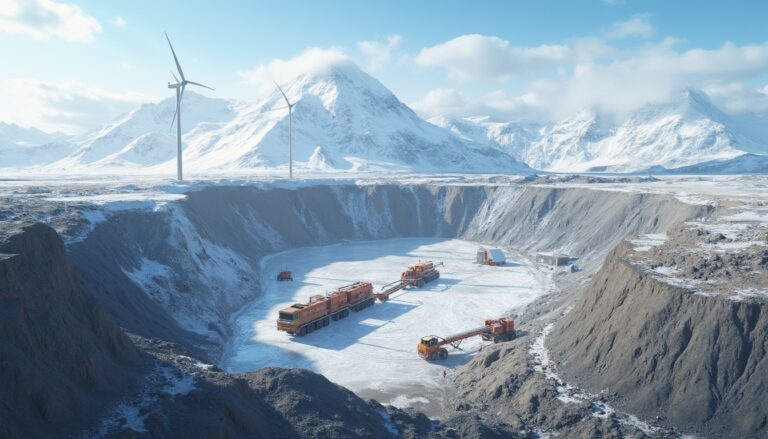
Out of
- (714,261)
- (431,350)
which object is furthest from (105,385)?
(714,261)

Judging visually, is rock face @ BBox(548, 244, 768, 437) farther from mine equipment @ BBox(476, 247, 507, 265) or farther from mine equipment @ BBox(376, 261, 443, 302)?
mine equipment @ BBox(476, 247, 507, 265)

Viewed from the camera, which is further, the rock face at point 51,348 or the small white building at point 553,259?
the small white building at point 553,259

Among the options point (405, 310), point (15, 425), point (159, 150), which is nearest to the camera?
point (15, 425)

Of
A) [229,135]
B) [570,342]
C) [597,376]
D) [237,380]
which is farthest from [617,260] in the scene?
[229,135]

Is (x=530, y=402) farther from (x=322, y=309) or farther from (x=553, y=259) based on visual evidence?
(x=553, y=259)

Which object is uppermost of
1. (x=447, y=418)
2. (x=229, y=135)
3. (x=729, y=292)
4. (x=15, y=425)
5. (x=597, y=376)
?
(x=229, y=135)

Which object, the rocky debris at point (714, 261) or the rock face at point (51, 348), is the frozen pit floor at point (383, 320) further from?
the rocky debris at point (714, 261)

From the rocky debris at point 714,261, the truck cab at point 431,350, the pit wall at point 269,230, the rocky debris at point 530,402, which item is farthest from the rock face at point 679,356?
the pit wall at point 269,230

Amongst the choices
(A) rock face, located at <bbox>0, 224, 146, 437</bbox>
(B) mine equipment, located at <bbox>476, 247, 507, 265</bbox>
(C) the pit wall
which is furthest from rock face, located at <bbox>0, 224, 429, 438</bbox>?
(B) mine equipment, located at <bbox>476, 247, 507, 265</bbox>

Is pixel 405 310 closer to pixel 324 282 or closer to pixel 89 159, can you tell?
pixel 324 282
